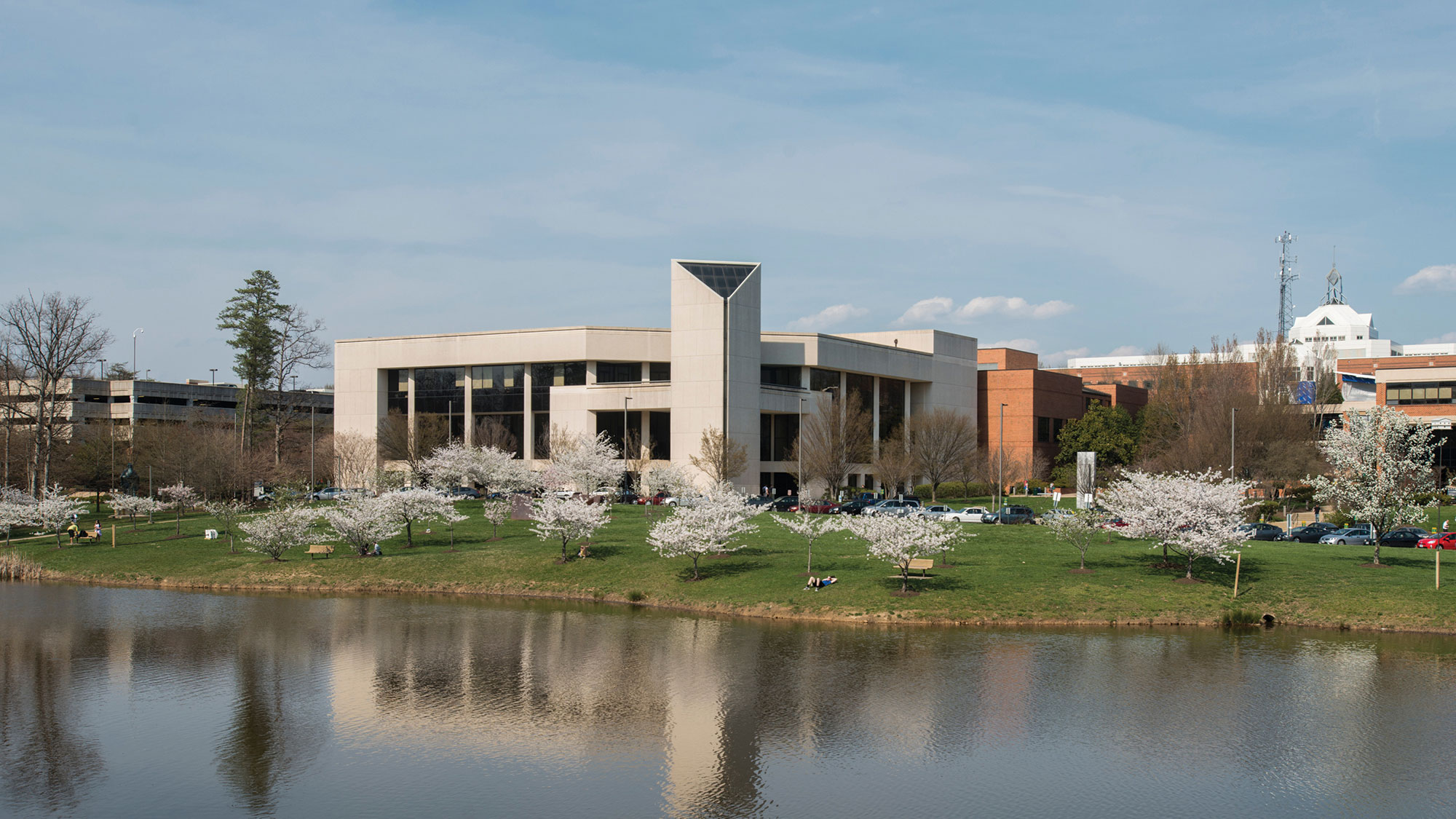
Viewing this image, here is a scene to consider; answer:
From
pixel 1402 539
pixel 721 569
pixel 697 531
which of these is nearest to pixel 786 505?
pixel 721 569

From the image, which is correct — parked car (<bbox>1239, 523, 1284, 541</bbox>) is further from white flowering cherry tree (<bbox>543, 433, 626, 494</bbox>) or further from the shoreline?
white flowering cherry tree (<bbox>543, 433, 626, 494</bbox>)

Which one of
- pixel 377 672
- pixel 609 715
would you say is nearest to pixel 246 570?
pixel 377 672

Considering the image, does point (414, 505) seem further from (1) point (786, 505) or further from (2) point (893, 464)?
(2) point (893, 464)

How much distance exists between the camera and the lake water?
17.5m

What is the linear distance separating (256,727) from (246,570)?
87.2ft

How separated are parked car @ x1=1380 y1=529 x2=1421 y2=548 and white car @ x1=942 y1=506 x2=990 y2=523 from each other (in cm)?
1976

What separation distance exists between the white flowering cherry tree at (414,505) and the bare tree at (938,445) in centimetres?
4128

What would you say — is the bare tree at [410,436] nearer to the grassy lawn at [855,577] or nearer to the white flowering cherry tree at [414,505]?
the grassy lawn at [855,577]

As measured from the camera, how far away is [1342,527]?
182ft

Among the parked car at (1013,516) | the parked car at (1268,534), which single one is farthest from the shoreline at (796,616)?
the parked car at (1013,516)

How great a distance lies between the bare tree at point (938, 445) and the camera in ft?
269

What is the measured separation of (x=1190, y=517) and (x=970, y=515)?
71.7 feet

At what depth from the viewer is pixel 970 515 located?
5897 cm

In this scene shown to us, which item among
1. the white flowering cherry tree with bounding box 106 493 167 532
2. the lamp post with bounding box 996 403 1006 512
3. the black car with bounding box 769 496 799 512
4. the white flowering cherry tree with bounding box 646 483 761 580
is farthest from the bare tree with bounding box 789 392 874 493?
the white flowering cherry tree with bounding box 106 493 167 532
